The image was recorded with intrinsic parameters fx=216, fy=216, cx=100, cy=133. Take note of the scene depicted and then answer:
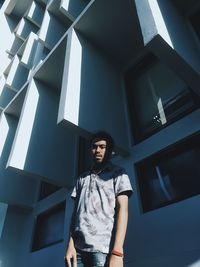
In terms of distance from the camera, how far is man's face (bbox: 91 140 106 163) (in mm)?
1602

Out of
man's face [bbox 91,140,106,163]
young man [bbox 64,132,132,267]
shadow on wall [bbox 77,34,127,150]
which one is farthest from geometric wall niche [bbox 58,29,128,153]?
young man [bbox 64,132,132,267]

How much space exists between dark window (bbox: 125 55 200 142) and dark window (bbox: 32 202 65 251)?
190 centimetres

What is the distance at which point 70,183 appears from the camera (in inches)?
140

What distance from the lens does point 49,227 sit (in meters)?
3.77

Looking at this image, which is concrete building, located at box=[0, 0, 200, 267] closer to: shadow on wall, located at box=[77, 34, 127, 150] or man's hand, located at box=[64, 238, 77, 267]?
shadow on wall, located at box=[77, 34, 127, 150]

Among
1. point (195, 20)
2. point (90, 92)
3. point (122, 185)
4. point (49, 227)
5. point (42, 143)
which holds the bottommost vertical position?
point (122, 185)

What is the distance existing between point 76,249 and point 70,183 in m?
Result: 2.30

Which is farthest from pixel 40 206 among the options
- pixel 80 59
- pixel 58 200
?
pixel 80 59

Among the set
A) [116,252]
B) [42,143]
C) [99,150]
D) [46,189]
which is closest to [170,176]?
[99,150]

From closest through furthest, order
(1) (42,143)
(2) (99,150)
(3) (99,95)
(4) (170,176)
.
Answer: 1. (2) (99,150)
2. (4) (170,176)
3. (3) (99,95)
4. (1) (42,143)

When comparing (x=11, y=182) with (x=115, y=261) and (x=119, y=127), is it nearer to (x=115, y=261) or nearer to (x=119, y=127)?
(x=119, y=127)

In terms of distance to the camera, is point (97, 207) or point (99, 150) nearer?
point (97, 207)

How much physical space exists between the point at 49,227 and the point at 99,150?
277cm

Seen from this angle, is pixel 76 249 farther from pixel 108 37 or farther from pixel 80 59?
pixel 108 37
